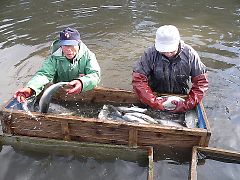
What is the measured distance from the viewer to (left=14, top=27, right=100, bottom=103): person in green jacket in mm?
5492

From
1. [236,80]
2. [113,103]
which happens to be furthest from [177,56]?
[236,80]

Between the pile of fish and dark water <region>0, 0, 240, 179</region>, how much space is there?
→ 2.43 feet

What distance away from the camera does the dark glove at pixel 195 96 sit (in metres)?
5.61

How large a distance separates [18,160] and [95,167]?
1.27m

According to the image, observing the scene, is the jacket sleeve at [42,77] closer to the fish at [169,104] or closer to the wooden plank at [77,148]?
the wooden plank at [77,148]

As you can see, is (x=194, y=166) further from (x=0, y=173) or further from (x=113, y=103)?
(x=0, y=173)

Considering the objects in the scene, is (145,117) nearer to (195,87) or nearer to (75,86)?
(195,87)

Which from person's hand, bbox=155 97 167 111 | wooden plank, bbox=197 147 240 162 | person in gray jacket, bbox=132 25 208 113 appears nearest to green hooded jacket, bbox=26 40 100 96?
person in gray jacket, bbox=132 25 208 113

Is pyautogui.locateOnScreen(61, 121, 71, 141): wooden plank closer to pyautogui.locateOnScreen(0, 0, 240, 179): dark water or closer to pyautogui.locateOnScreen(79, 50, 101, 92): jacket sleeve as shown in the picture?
pyautogui.locateOnScreen(0, 0, 240, 179): dark water

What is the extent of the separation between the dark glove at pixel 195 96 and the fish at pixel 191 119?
9 centimetres

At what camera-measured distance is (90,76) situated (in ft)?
18.7

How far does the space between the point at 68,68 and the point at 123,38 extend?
14.3ft

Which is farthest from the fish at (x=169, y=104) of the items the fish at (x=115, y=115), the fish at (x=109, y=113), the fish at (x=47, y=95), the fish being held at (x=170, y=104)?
the fish at (x=47, y=95)

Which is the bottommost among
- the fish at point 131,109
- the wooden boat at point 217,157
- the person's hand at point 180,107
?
the wooden boat at point 217,157
